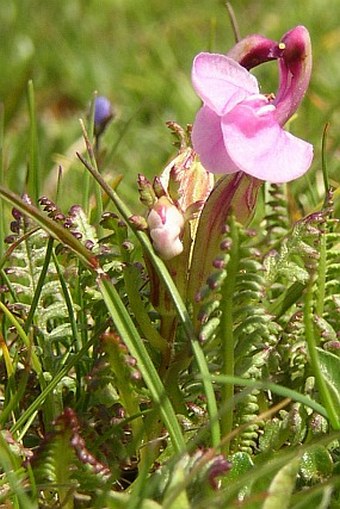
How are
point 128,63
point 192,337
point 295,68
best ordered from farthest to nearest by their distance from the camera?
point 128,63 < point 295,68 < point 192,337

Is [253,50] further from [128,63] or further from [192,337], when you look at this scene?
[128,63]

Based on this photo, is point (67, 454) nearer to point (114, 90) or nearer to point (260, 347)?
point (260, 347)

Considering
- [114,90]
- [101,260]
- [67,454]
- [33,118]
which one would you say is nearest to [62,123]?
[114,90]

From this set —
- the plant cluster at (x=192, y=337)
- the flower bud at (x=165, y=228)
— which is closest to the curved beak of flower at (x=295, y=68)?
the plant cluster at (x=192, y=337)

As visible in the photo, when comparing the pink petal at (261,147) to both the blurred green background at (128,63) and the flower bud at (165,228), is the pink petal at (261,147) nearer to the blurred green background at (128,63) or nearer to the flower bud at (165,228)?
the flower bud at (165,228)

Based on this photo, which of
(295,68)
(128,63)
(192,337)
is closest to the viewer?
(192,337)

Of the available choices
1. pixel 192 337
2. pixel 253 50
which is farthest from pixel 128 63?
pixel 192 337
